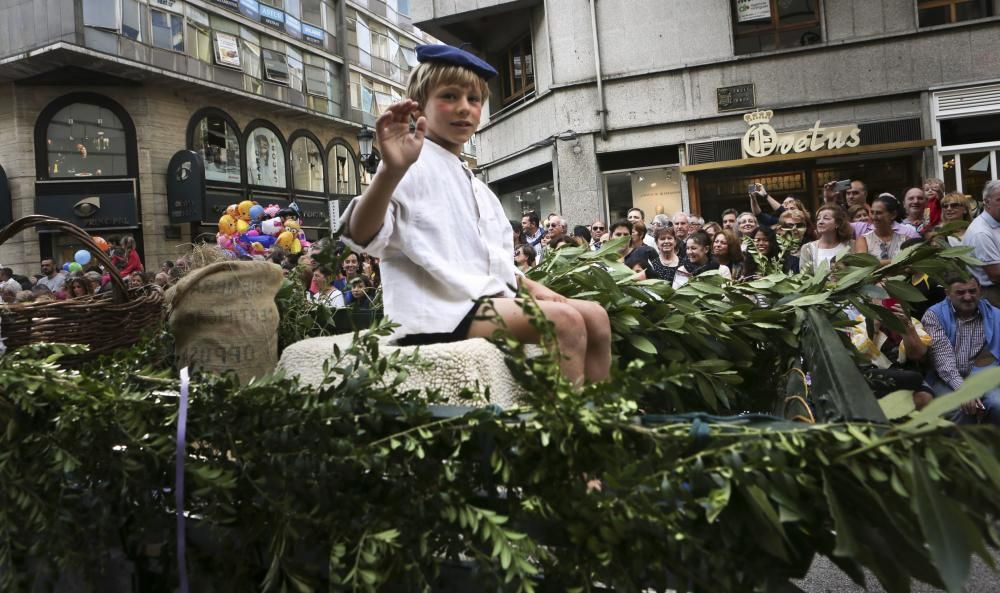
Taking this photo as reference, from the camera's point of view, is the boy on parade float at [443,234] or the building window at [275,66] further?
the building window at [275,66]

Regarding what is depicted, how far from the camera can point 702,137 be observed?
1501 cm

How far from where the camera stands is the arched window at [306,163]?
94.8ft

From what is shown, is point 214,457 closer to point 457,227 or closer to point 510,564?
point 510,564

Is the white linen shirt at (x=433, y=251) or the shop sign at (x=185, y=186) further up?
the shop sign at (x=185, y=186)

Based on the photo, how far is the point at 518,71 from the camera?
18.1 m

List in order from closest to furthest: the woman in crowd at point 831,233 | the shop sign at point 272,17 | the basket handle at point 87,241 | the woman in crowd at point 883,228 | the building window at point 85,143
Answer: the basket handle at point 87,241 < the woman in crowd at point 831,233 < the woman in crowd at point 883,228 < the building window at point 85,143 < the shop sign at point 272,17

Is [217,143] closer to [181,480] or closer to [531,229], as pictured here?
[531,229]

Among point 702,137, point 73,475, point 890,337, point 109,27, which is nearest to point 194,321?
point 73,475

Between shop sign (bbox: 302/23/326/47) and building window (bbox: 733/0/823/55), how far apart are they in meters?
19.4

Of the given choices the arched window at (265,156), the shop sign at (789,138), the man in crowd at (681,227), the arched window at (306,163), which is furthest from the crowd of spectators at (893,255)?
the arched window at (306,163)

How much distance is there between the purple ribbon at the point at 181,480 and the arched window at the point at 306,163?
27993mm

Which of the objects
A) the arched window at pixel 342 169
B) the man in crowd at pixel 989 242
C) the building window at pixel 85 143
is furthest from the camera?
the arched window at pixel 342 169

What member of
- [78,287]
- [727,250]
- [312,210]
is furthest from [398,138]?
[312,210]

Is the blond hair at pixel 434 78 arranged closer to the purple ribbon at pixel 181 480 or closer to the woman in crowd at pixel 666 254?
the purple ribbon at pixel 181 480
